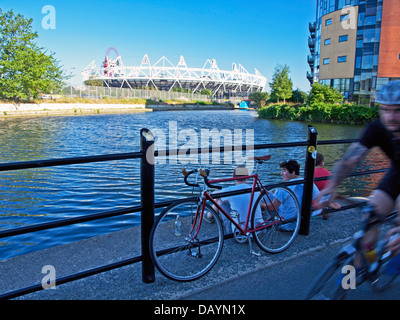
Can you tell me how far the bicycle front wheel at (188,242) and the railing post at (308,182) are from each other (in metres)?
1.37

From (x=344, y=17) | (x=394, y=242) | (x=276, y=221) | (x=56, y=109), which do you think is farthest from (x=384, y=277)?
(x=344, y=17)

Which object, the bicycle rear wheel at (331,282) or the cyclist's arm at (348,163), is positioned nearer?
the bicycle rear wheel at (331,282)

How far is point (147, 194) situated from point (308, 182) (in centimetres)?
214

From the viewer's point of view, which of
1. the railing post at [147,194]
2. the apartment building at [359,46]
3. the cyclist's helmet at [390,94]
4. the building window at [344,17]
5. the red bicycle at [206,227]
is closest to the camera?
the cyclist's helmet at [390,94]

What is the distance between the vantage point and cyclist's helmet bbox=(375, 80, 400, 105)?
232 centimetres

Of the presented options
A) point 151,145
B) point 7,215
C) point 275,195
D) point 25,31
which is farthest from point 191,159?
point 25,31

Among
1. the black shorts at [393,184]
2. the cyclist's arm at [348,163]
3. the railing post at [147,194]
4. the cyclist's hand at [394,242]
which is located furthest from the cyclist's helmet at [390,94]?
the railing post at [147,194]

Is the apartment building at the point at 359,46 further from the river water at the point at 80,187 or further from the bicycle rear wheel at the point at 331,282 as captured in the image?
the bicycle rear wheel at the point at 331,282

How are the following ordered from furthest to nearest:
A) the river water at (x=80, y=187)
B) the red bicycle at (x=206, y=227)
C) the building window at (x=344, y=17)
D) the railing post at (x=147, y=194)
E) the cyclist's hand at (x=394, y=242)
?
1. the building window at (x=344, y=17)
2. the river water at (x=80, y=187)
3. the red bicycle at (x=206, y=227)
4. the railing post at (x=147, y=194)
5. the cyclist's hand at (x=394, y=242)

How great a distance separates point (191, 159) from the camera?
15727mm

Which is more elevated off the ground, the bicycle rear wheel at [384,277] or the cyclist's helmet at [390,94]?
the cyclist's helmet at [390,94]

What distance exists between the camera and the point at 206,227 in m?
3.32

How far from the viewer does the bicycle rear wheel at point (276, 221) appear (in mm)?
3840

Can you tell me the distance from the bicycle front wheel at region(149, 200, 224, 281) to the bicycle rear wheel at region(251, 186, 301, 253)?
0.54m
